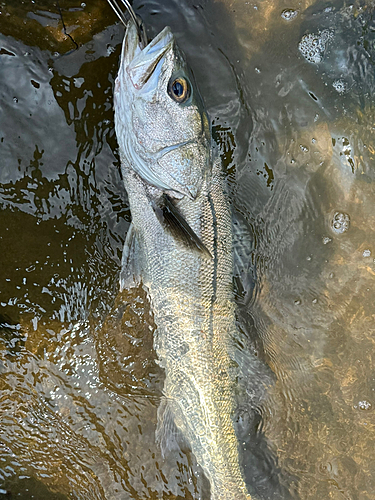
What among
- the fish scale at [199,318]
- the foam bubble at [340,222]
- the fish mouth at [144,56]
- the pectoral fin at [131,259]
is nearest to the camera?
the fish mouth at [144,56]

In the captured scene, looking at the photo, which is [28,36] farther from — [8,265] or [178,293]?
[178,293]

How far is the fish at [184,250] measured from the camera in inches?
99.6

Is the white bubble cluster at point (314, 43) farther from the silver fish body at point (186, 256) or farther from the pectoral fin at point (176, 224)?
the pectoral fin at point (176, 224)

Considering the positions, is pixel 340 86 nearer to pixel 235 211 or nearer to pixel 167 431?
pixel 235 211

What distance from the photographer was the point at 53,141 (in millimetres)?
2914

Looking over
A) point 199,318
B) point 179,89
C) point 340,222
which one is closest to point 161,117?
point 179,89

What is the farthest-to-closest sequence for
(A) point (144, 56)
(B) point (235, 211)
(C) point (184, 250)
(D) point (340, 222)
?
1. (D) point (340, 222)
2. (B) point (235, 211)
3. (C) point (184, 250)
4. (A) point (144, 56)

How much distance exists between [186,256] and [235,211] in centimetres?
77

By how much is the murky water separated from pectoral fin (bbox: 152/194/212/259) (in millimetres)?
551

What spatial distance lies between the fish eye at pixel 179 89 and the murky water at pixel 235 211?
22.6 inches

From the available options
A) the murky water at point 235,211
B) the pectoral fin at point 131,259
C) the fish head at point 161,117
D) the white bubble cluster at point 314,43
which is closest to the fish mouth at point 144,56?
the fish head at point 161,117

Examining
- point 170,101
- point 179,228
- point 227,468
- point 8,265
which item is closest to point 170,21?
point 170,101

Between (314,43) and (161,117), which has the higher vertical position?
(314,43)

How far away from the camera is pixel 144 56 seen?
94.7 inches
